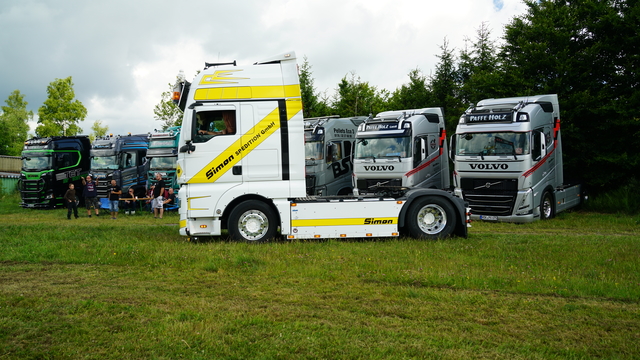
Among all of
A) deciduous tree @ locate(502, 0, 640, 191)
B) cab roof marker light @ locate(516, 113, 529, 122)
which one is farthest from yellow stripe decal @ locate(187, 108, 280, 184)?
deciduous tree @ locate(502, 0, 640, 191)

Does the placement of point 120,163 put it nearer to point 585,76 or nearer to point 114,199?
point 114,199

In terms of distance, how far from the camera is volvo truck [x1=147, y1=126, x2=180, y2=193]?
74.6 feet

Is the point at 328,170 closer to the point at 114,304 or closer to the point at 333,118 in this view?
the point at 333,118

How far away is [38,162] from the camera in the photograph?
25328 mm

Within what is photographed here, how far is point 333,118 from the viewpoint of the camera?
2078 cm

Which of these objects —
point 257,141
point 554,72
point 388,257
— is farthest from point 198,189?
point 554,72

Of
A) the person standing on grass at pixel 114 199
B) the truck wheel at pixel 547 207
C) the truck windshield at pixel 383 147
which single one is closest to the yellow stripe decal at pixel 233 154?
the truck windshield at pixel 383 147

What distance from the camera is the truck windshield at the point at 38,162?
25281mm

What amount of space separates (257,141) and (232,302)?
484cm

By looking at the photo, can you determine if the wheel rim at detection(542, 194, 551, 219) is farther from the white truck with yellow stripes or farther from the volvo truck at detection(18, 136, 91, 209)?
the volvo truck at detection(18, 136, 91, 209)

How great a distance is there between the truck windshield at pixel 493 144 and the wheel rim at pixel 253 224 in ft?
24.7

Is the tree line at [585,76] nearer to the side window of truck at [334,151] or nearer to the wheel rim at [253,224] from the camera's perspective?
the side window of truck at [334,151]

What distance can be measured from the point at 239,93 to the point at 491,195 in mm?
8415

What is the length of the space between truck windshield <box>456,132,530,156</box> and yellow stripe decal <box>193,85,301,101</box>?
7175 millimetres
